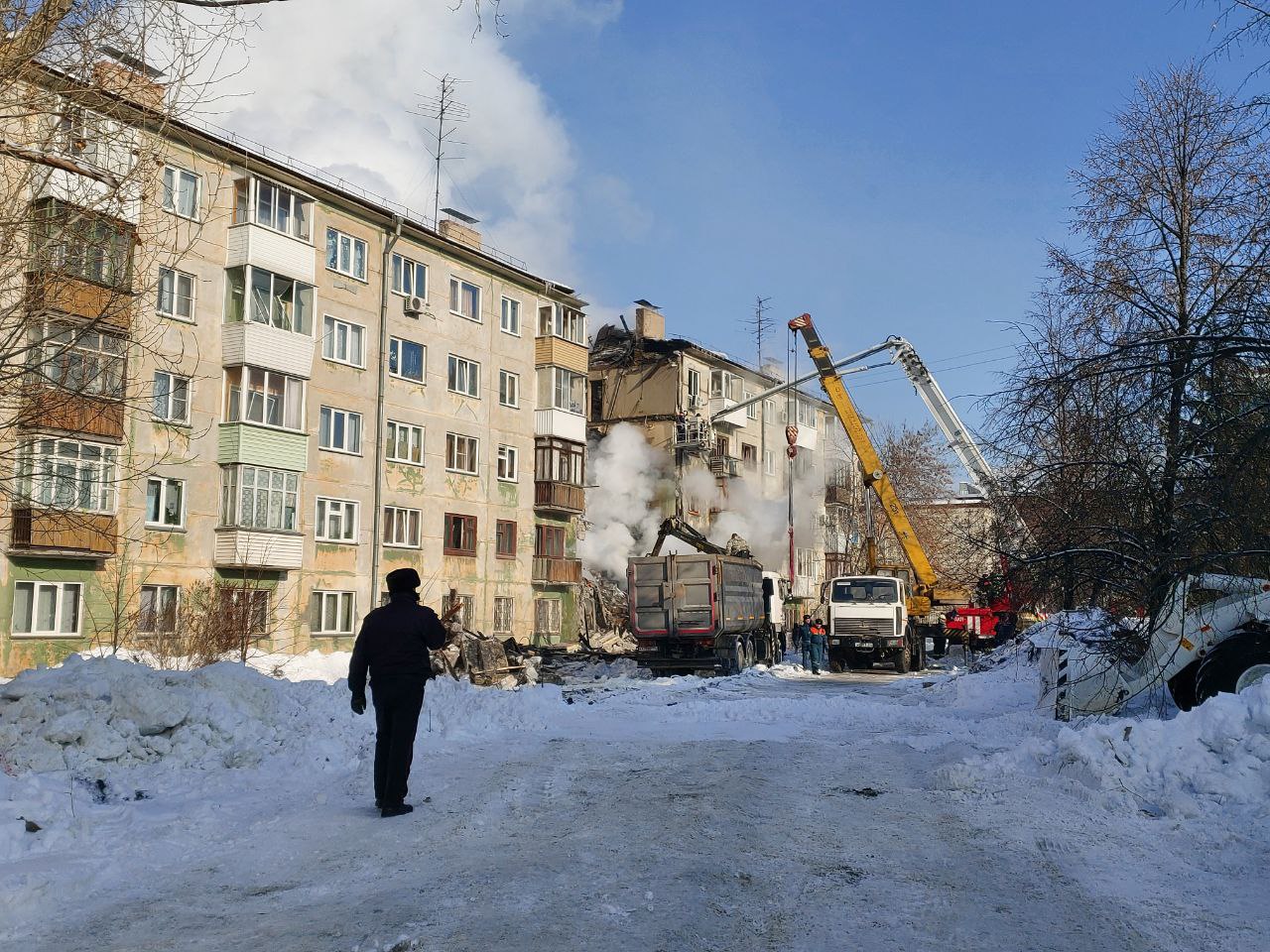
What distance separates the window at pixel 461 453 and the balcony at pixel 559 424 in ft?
11.8

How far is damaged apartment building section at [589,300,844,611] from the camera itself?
55.7 m

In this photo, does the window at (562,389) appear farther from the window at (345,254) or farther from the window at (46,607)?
the window at (46,607)

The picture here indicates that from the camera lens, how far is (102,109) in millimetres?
10094

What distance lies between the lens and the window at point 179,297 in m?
29.0

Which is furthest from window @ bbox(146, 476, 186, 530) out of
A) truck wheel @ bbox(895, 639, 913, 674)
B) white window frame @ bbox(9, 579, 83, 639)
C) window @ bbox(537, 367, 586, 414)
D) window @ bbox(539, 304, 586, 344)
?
truck wheel @ bbox(895, 639, 913, 674)

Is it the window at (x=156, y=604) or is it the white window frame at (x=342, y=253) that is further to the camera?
the white window frame at (x=342, y=253)

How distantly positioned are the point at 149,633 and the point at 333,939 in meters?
22.9

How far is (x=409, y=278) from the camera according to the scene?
122ft

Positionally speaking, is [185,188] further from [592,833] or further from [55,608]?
[592,833]

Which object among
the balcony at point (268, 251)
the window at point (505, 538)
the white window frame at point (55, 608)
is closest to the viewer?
the white window frame at point (55, 608)

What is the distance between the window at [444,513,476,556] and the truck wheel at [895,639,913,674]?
14751 millimetres

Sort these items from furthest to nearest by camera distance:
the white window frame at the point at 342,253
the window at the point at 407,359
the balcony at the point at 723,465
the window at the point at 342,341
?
the balcony at the point at 723,465
the window at the point at 407,359
the white window frame at the point at 342,253
the window at the point at 342,341

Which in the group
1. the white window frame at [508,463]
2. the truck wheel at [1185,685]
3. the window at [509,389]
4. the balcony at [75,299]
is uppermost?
the window at [509,389]

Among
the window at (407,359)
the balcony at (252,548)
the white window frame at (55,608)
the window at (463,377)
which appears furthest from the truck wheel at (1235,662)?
the window at (463,377)
